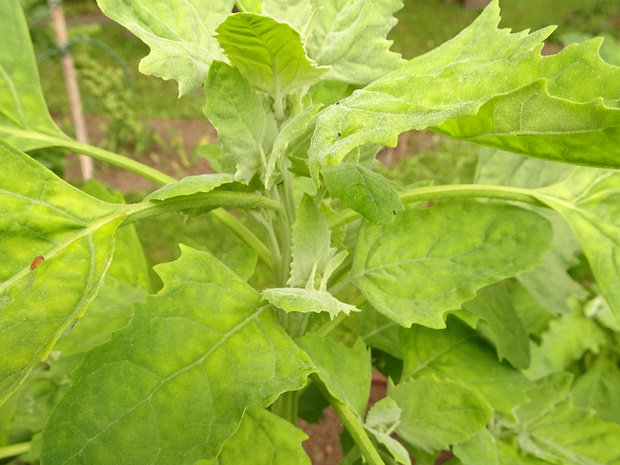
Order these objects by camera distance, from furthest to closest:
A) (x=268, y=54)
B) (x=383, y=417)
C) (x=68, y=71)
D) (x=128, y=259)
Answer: (x=68, y=71) < (x=128, y=259) < (x=383, y=417) < (x=268, y=54)

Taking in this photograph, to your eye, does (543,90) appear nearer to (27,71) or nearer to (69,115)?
(27,71)

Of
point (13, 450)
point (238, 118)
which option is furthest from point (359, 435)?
point (13, 450)

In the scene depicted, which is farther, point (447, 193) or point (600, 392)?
point (600, 392)

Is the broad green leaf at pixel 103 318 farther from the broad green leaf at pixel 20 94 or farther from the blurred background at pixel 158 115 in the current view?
the blurred background at pixel 158 115

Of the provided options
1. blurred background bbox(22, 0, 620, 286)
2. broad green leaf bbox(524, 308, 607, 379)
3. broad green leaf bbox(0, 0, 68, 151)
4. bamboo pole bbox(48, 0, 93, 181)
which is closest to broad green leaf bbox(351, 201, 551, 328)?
broad green leaf bbox(0, 0, 68, 151)

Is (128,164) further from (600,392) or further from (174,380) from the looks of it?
(600,392)

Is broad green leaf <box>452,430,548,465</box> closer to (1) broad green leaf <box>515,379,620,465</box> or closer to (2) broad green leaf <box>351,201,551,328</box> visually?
(1) broad green leaf <box>515,379,620,465</box>
